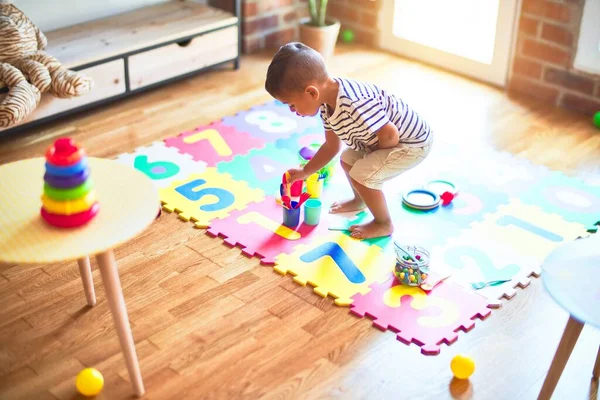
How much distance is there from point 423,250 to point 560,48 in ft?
4.93

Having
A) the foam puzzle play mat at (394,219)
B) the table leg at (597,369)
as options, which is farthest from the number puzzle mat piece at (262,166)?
the table leg at (597,369)

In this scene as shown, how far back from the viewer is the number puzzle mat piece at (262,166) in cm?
267

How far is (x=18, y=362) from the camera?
186 centimetres

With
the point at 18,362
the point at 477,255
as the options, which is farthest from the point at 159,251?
the point at 477,255

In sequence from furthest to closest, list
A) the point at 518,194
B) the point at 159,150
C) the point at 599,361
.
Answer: the point at 159,150, the point at 518,194, the point at 599,361

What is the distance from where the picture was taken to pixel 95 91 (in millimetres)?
3055

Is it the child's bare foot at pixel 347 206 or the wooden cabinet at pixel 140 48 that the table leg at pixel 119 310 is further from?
the wooden cabinet at pixel 140 48

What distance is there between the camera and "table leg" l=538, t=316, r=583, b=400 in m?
1.51

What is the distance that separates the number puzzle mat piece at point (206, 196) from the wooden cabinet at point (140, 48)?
2.20ft

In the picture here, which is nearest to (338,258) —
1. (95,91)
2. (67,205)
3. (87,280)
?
(87,280)

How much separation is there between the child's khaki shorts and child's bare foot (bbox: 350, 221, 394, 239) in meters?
0.12

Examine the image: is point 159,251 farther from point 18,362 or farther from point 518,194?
point 518,194

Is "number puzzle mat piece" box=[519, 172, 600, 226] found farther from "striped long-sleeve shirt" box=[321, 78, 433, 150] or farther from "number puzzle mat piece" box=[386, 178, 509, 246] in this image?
"striped long-sleeve shirt" box=[321, 78, 433, 150]

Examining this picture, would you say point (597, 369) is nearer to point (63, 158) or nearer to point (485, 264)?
point (485, 264)
